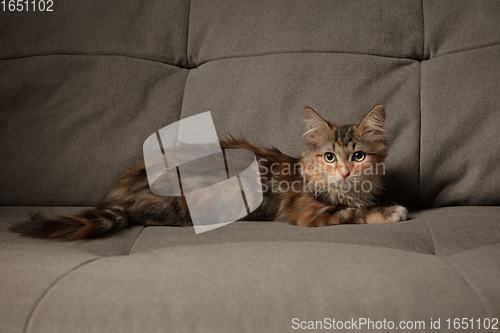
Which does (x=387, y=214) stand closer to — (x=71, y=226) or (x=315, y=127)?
(x=315, y=127)

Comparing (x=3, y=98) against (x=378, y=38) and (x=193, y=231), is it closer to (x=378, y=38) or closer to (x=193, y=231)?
(x=193, y=231)

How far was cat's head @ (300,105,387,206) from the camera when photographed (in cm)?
145

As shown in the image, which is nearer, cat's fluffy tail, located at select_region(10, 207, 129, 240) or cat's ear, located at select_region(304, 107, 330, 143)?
cat's fluffy tail, located at select_region(10, 207, 129, 240)

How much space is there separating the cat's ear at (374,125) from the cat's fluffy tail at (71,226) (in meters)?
1.01

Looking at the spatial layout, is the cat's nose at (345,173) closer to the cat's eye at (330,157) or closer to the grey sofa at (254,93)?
the cat's eye at (330,157)

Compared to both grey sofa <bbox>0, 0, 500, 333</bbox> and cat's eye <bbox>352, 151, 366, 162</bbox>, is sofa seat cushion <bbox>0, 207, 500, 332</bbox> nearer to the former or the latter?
grey sofa <bbox>0, 0, 500, 333</bbox>

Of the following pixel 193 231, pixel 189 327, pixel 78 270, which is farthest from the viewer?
pixel 193 231

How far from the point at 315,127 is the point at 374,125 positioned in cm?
23

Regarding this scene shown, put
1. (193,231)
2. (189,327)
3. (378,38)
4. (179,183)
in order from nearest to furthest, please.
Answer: (189,327)
(193,231)
(179,183)
(378,38)

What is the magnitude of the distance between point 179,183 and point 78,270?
602mm

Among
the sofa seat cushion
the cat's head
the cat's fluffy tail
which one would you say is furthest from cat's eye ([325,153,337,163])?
the cat's fluffy tail

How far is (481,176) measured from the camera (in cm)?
152

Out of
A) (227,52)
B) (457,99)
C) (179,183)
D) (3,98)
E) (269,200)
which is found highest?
(227,52)

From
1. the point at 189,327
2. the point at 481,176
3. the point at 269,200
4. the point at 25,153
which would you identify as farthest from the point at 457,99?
the point at 25,153
